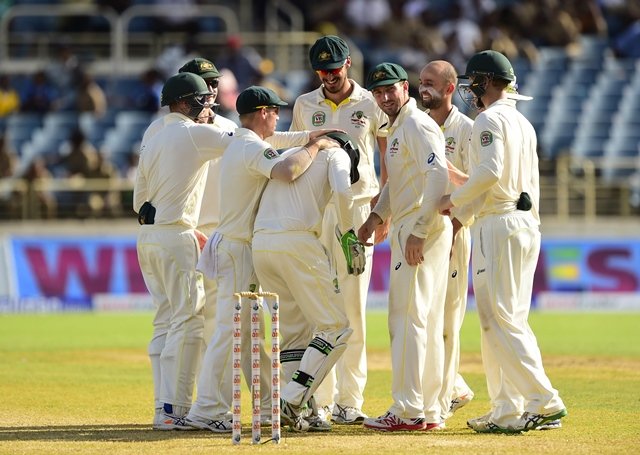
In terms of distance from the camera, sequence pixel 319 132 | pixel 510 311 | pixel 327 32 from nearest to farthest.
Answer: pixel 510 311 < pixel 319 132 < pixel 327 32

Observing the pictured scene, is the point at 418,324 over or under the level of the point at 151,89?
under

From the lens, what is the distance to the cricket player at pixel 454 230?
35.3 ft

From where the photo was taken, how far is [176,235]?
35.0 feet

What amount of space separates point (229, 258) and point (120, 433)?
1525 millimetres

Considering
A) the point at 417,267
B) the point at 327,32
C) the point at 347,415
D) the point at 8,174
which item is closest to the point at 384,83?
the point at 417,267

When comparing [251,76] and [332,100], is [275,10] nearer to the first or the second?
[251,76]

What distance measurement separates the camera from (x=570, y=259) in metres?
22.9

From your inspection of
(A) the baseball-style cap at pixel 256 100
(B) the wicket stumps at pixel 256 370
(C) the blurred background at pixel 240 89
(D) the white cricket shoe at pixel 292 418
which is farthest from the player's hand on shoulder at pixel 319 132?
(C) the blurred background at pixel 240 89

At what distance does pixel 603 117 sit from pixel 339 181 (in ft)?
56.1

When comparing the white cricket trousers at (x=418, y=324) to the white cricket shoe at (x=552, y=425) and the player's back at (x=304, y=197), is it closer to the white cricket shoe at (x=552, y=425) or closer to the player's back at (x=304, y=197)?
the player's back at (x=304, y=197)

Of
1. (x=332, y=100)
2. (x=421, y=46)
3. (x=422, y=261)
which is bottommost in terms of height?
(x=422, y=261)

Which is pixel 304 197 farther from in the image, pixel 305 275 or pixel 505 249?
pixel 505 249

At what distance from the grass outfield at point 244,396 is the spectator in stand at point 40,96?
716cm

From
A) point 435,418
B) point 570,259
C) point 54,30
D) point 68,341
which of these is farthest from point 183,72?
point 54,30
